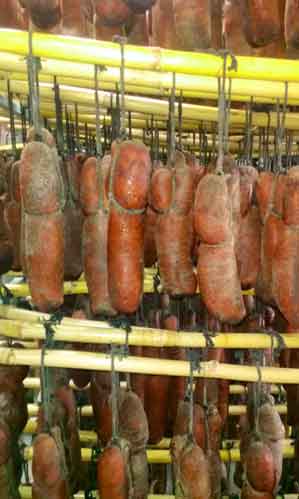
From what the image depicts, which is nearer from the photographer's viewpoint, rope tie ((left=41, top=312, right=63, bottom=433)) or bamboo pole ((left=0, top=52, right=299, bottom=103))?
bamboo pole ((left=0, top=52, right=299, bottom=103))

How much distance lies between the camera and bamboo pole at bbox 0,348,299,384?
1.58 meters

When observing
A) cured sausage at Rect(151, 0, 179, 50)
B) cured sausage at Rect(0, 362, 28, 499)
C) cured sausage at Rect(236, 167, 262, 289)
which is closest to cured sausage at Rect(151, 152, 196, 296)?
cured sausage at Rect(236, 167, 262, 289)

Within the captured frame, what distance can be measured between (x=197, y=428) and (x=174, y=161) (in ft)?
2.99

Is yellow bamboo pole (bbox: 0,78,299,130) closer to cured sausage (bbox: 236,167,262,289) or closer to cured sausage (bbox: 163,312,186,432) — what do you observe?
cured sausage (bbox: 236,167,262,289)

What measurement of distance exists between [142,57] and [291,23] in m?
0.41

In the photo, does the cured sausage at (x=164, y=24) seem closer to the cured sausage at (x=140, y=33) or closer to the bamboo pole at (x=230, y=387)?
the cured sausage at (x=140, y=33)

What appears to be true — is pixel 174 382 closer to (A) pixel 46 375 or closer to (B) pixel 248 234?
(A) pixel 46 375

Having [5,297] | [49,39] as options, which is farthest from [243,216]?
[5,297]

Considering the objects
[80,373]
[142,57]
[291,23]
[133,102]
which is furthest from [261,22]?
[80,373]

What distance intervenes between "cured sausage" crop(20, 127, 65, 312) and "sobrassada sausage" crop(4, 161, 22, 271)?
254 millimetres

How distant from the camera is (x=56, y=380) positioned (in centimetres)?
194

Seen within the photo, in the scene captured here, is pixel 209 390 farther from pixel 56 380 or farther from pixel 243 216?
pixel 243 216

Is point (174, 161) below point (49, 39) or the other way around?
below

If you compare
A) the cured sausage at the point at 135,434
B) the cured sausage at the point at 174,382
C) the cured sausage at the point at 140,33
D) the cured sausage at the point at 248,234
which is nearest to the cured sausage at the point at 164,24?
the cured sausage at the point at 140,33
